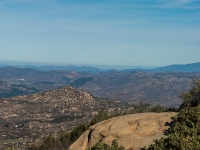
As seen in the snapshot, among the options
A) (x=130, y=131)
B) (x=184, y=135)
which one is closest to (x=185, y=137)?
(x=184, y=135)

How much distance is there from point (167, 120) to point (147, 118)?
6.69 feet

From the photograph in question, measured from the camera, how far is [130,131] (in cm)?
2795

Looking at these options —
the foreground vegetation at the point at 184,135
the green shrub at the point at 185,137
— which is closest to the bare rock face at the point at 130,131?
the foreground vegetation at the point at 184,135

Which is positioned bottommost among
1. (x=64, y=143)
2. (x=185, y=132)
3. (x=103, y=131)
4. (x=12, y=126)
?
(x=12, y=126)

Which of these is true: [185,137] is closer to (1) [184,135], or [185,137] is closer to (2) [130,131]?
(1) [184,135]

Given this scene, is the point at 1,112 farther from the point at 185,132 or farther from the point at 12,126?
the point at 185,132

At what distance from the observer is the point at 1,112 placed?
191375 mm

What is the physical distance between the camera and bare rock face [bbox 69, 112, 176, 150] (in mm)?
25703

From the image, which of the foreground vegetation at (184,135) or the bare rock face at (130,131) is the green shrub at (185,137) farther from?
the bare rock face at (130,131)

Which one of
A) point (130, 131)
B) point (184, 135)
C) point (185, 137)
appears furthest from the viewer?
point (130, 131)

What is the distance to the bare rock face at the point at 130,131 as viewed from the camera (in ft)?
84.3

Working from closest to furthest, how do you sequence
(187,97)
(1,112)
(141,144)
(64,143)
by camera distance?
(141,144) < (187,97) < (64,143) < (1,112)

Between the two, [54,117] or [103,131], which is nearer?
[103,131]

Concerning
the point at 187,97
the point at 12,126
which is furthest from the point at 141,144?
the point at 12,126
